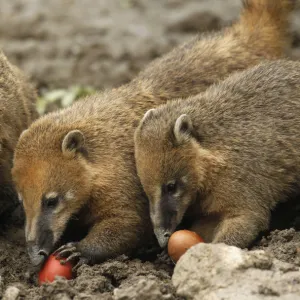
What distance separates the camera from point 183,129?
24.3 feet

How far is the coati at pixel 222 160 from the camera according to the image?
7309 millimetres

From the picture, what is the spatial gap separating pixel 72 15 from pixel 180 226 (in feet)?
20.4

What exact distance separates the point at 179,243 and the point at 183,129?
1086 mm

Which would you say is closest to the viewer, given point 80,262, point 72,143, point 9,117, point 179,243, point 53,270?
point 179,243

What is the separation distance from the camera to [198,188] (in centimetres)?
742

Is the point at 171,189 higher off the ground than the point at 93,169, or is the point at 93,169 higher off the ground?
the point at 93,169

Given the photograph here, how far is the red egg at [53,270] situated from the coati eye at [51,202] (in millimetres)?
458

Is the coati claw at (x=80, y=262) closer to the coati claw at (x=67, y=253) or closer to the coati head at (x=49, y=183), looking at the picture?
the coati claw at (x=67, y=253)

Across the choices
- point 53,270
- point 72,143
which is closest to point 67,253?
point 53,270

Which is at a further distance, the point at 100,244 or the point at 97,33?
the point at 97,33

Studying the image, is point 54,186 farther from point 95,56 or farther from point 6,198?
point 95,56

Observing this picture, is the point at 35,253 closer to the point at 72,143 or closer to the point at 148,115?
the point at 72,143

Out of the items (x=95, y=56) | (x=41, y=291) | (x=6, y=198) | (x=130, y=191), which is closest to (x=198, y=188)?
(x=130, y=191)

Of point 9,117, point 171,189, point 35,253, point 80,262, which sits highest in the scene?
point 9,117
